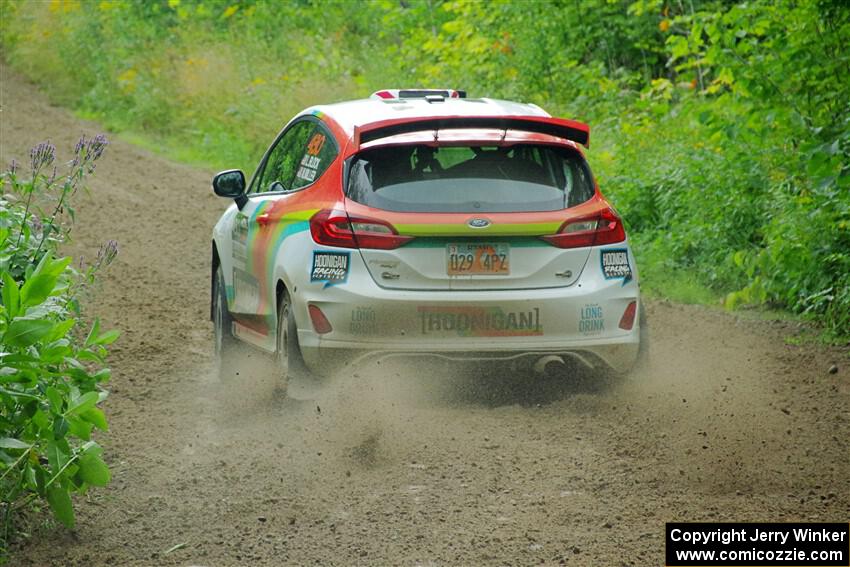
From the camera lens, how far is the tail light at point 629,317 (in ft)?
25.5

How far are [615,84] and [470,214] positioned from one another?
12.2m

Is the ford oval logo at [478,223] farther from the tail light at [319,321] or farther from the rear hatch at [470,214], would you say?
the tail light at [319,321]

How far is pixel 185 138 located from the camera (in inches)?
973

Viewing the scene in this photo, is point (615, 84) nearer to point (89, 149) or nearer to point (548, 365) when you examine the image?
point (548, 365)

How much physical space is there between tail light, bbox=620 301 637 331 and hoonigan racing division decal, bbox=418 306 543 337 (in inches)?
22.0

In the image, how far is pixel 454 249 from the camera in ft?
24.5

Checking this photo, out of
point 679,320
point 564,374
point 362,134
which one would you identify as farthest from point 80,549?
point 679,320

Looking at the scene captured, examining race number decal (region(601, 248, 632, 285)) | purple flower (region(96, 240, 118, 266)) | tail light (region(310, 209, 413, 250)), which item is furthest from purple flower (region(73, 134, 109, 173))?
race number decal (region(601, 248, 632, 285))

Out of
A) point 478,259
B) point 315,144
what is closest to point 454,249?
point 478,259

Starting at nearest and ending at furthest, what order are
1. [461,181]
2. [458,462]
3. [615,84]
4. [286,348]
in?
[458,462] < [461,181] < [286,348] < [615,84]

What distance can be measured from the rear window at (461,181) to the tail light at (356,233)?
12 centimetres

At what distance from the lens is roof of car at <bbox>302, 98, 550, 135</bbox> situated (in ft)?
25.8

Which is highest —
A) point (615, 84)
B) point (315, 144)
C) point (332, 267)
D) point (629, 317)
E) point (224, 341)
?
point (315, 144)

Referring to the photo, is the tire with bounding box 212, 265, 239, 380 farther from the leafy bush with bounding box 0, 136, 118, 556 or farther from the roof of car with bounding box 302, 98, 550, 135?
the leafy bush with bounding box 0, 136, 118, 556
